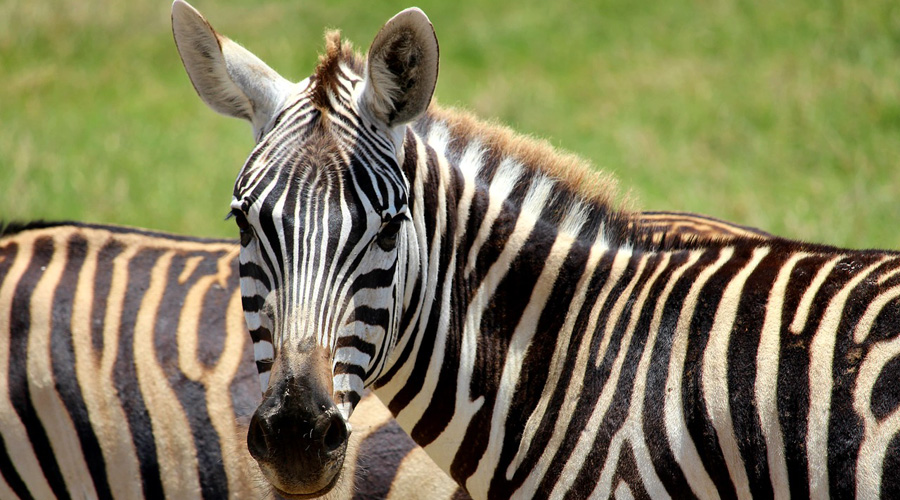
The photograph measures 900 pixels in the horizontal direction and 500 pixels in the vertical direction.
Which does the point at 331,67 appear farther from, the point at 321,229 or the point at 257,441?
the point at 257,441

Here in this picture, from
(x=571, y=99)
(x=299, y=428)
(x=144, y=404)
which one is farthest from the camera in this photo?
(x=571, y=99)

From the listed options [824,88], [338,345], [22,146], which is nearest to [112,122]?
[22,146]

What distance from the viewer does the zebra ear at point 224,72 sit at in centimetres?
304

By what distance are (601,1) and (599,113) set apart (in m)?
3.61

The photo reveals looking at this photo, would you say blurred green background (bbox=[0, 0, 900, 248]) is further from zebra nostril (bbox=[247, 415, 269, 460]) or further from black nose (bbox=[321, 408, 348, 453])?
zebra nostril (bbox=[247, 415, 269, 460])

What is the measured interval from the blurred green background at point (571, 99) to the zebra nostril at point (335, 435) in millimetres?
7117

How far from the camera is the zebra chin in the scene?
2.53 meters

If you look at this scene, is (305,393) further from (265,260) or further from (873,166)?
(873,166)

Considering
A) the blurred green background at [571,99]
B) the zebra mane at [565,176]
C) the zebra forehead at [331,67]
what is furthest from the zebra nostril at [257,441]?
the blurred green background at [571,99]

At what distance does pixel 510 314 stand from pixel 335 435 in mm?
869

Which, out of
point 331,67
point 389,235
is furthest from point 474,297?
point 331,67

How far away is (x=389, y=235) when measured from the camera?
2.82 metres

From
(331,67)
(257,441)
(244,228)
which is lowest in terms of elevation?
(257,441)

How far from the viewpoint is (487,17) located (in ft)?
48.4
